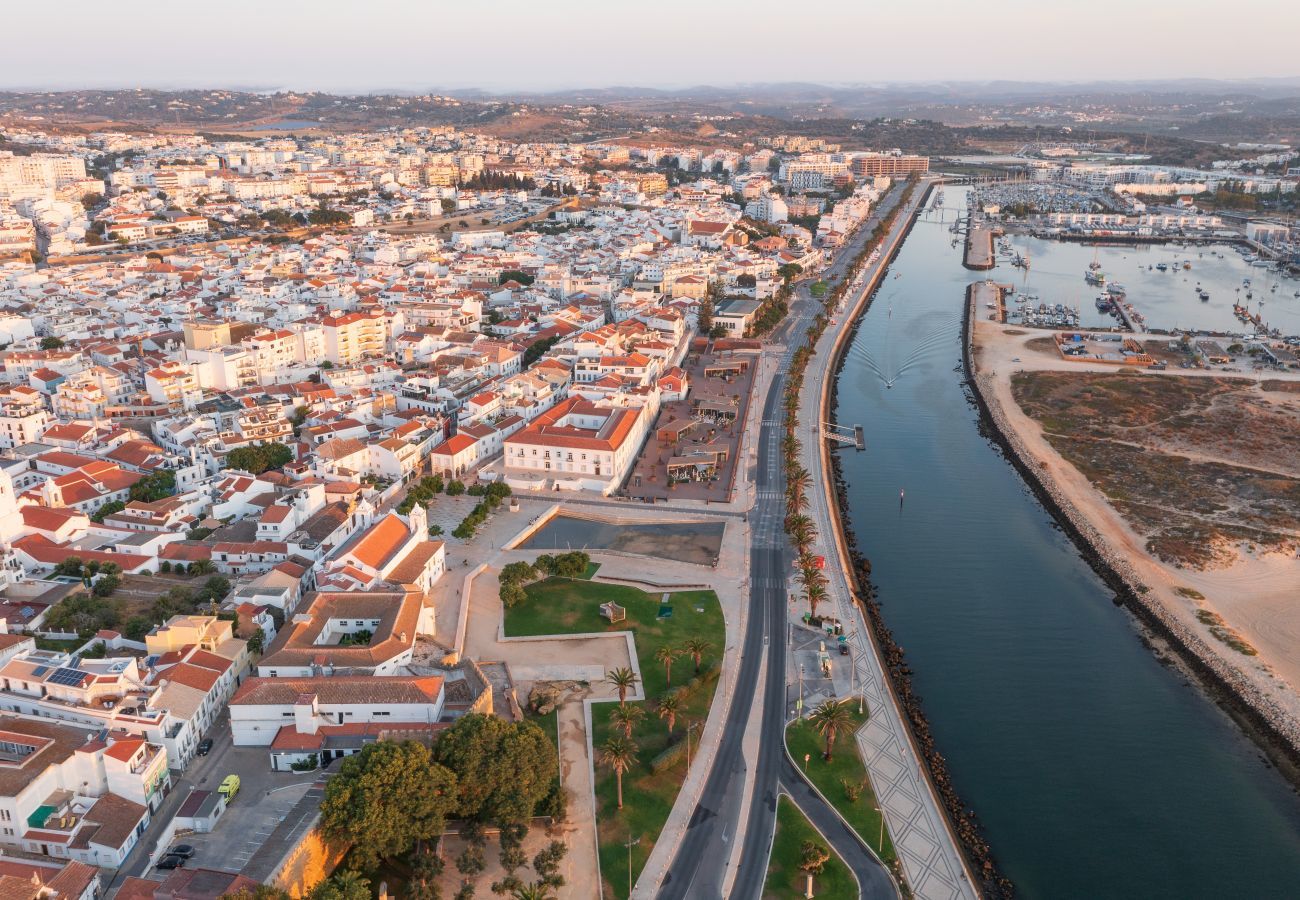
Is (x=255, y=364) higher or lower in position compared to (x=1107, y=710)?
higher

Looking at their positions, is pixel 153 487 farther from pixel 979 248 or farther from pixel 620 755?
pixel 979 248

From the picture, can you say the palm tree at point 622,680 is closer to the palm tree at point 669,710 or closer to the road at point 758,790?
the palm tree at point 669,710

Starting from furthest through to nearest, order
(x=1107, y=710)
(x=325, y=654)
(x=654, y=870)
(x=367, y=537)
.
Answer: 1. (x=367, y=537)
2. (x=1107, y=710)
3. (x=325, y=654)
4. (x=654, y=870)

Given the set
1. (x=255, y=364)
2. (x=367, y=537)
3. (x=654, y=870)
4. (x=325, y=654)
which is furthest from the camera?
(x=255, y=364)

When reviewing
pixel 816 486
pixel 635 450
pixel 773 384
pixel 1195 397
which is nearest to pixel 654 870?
pixel 816 486

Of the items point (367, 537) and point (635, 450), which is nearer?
point (367, 537)

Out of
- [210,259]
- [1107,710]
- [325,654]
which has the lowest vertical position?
[1107,710]

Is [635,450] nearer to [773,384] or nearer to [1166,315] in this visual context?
[773,384]

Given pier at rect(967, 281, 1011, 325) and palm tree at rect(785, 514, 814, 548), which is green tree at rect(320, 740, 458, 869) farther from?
pier at rect(967, 281, 1011, 325)
